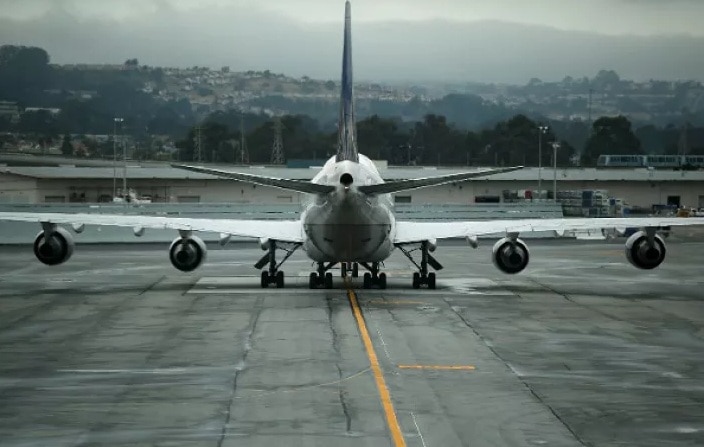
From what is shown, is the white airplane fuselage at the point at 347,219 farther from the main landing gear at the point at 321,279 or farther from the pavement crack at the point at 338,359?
the main landing gear at the point at 321,279

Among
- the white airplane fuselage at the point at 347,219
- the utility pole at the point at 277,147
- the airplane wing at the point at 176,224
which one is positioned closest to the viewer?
the white airplane fuselage at the point at 347,219

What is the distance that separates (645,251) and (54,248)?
73.8 feet

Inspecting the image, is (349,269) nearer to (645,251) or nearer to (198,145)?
A: (645,251)

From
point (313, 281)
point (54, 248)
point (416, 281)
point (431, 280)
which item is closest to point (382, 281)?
point (416, 281)

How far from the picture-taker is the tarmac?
69.3 feet

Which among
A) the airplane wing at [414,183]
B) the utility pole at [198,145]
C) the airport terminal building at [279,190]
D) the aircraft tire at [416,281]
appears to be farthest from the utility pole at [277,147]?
the airplane wing at [414,183]

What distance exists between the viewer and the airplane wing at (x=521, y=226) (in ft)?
155

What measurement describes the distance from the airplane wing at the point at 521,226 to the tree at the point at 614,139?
131860 millimetres

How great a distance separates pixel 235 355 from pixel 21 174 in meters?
81.4

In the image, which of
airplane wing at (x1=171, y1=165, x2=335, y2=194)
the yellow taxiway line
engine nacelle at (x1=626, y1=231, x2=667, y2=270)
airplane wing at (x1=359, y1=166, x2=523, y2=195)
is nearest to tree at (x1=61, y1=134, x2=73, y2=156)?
engine nacelle at (x1=626, y1=231, x2=667, y2=270)

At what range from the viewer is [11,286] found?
50562 mm

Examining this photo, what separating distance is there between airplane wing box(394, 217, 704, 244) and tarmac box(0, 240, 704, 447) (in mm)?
2196

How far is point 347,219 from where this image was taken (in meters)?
42.4

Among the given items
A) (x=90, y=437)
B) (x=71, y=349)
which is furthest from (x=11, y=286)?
(x=90, y=437)
